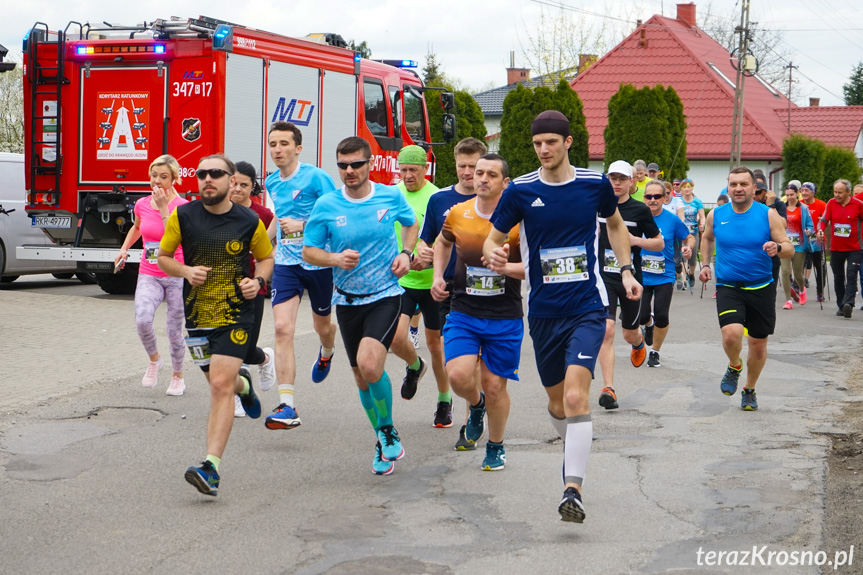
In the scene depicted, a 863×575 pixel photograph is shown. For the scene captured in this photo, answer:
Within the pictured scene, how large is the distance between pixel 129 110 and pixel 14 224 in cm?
283

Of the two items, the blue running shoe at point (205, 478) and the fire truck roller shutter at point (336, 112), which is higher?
the fire truck roller shutter at point (336, 112)

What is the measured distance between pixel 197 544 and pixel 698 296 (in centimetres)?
1625

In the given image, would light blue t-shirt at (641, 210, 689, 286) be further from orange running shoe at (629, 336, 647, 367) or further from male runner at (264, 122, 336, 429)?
male runner at (264, 122, 336, 429)

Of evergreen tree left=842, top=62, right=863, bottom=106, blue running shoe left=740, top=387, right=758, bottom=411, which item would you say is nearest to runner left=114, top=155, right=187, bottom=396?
blue running shoe left=740, top=387, right=758, bottom=411

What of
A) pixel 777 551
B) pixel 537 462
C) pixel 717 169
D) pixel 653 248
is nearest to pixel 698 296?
pixel 653 248

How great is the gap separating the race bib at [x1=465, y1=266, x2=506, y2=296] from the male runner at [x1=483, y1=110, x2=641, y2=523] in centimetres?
78

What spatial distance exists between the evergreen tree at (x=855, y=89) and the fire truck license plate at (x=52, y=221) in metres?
75.5

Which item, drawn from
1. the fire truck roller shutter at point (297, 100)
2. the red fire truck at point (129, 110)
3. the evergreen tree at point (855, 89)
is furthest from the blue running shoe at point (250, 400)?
the evergreen tree at point (855, 89)

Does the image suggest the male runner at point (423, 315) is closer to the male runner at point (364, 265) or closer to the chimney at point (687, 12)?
the male runner at point (364, 265)

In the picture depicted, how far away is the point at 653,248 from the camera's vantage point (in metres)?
9.62

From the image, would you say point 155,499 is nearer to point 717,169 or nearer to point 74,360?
point 74,360

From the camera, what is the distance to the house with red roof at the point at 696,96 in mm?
46531

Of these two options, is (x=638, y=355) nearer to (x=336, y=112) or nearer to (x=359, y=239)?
(x=359, y=239)

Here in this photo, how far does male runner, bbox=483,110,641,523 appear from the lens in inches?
230
